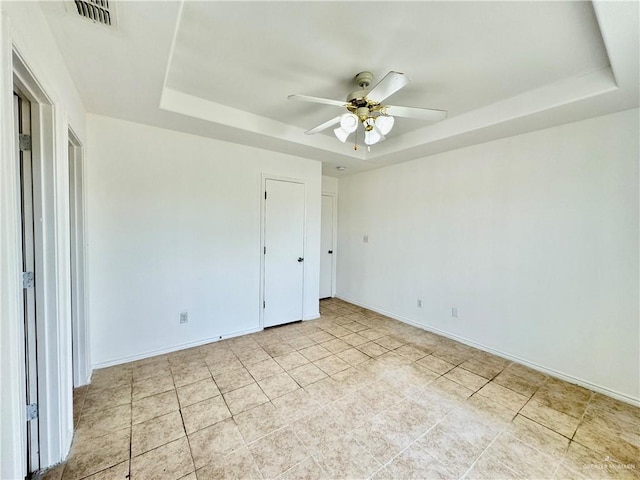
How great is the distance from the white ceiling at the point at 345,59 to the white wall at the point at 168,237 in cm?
34

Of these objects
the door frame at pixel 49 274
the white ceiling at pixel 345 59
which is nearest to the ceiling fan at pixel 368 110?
the white ceiling at pixel 345 59

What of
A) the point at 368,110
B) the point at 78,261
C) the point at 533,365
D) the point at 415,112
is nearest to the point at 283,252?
the point at 78,261

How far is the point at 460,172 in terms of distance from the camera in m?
3.31

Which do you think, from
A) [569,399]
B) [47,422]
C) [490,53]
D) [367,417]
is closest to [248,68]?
[490,53]

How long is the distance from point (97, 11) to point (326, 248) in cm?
431

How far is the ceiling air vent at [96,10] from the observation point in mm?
1256

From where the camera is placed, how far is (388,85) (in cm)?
164

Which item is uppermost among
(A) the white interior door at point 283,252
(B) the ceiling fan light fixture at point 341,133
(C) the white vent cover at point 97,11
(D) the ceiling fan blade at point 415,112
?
(C) the white vent cover at point 97,11

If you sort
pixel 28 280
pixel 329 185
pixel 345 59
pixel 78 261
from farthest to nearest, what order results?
1. pixel 329 185
2. pixel 78 261
3. pixel 345 59
4. pixel 28 280

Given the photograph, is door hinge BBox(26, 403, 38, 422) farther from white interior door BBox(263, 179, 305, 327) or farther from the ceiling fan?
the ceiling fan

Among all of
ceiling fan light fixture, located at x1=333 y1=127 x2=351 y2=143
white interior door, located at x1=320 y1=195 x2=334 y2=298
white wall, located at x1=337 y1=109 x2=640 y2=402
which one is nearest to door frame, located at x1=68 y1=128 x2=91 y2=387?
ceiling fan light fixture, located at x1=333 y1=127 x2=351 y2=143

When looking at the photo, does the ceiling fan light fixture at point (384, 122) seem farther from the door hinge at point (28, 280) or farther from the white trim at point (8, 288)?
the door hinge at point (28, 280)

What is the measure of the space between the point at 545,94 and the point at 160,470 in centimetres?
386

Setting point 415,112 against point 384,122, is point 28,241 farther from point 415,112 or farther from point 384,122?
point 415,112
